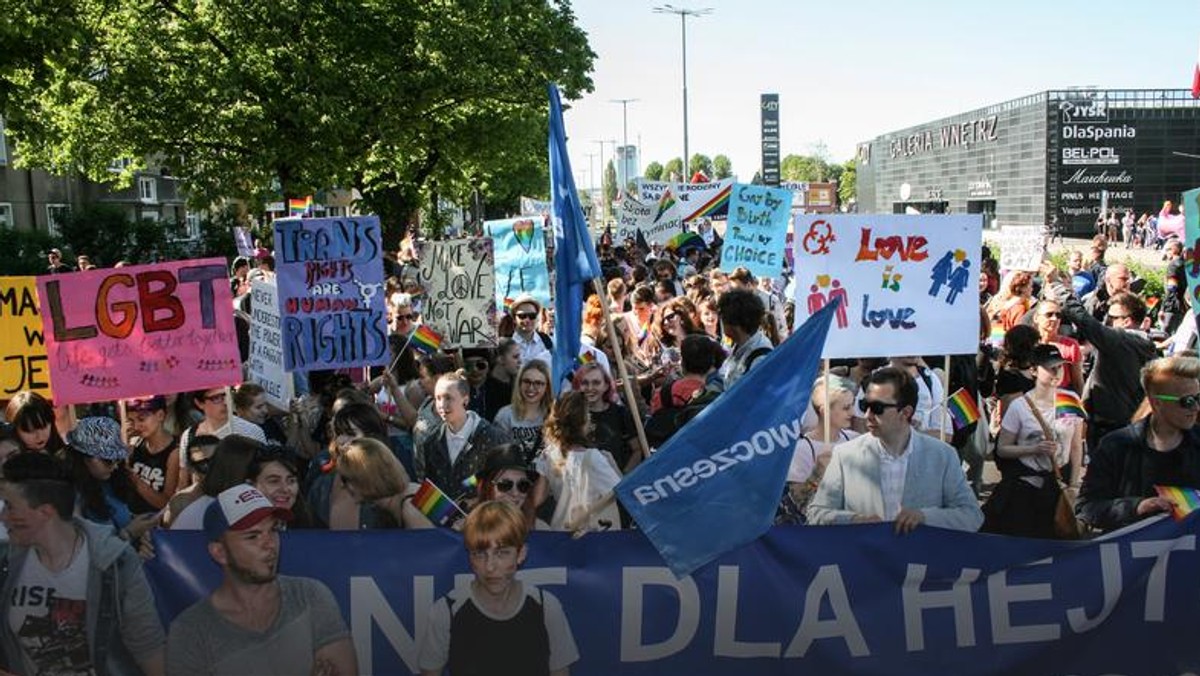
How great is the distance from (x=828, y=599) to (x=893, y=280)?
248 centimetres

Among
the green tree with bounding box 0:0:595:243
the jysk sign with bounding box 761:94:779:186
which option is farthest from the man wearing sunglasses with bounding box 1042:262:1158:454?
the jysk sign with bounding box 761:94:779:186

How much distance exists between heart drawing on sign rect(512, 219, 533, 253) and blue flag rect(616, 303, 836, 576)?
256 inches

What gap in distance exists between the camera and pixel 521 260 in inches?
424

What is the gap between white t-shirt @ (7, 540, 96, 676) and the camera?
399 cm

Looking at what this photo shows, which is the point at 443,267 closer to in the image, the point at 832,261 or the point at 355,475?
the point at 832,261

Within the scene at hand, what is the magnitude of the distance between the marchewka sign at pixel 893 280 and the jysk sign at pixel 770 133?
164 feet

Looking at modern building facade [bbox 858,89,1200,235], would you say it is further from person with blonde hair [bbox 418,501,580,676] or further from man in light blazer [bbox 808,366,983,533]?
person with blonde hair [bbox 418,501,580,676]

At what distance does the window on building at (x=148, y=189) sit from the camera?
49.8m

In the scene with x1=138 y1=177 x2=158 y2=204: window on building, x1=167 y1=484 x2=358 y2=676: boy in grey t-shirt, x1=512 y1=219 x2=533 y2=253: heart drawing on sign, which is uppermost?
x1=138 y1=177 x2=158 y2=204: window on building

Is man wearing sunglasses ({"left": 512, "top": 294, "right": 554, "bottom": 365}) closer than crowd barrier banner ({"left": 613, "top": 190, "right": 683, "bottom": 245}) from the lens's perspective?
Yes

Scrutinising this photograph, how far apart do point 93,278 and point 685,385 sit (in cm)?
348

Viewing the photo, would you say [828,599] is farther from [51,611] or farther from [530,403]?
[51,611]

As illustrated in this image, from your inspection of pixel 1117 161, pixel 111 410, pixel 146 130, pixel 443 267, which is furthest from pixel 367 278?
pixel 1117 161

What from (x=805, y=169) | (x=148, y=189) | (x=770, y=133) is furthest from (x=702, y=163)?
(x=148, y=189)
